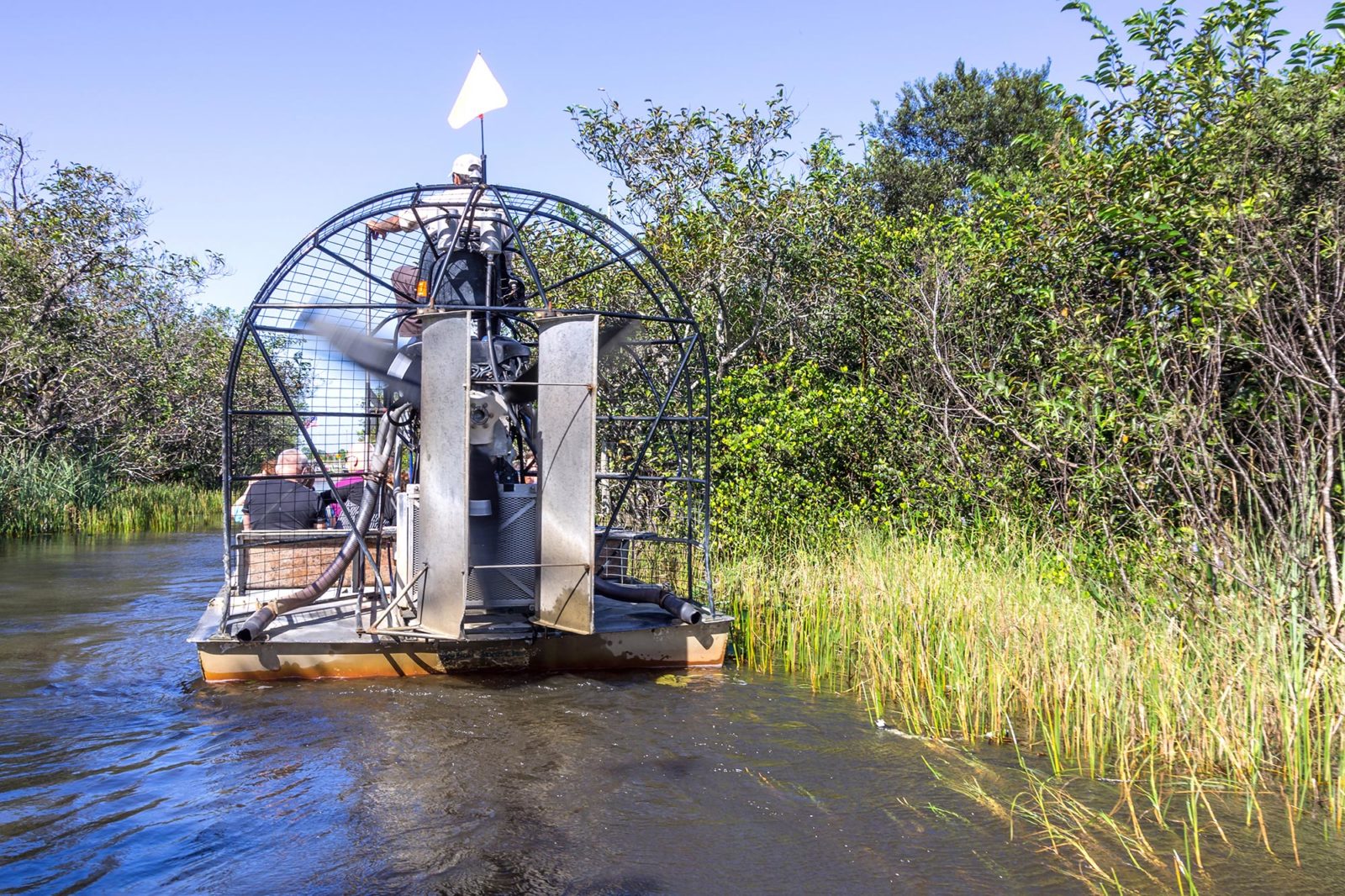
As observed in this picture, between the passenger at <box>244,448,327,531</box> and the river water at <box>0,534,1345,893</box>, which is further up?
the passenger at <box>244,448,327,531</box>

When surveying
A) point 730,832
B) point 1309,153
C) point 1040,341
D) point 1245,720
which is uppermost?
point 1309,153

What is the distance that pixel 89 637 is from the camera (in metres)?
9.28

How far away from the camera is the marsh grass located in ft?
16.2

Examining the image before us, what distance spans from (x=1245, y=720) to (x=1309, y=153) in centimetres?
352

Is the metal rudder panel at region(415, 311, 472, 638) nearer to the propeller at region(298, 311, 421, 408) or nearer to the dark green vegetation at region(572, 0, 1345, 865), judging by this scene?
the propeller at region(298, 311, 421, 408)

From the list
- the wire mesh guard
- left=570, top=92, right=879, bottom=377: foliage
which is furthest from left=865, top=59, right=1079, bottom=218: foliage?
the wire mesh guard

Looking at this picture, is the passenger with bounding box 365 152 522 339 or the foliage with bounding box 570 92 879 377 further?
the foliage with bounding box 570 92 879 377

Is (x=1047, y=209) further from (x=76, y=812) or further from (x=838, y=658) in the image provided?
(x=76, y=812)

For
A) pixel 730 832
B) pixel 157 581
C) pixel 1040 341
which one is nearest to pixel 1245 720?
pixel 730 832

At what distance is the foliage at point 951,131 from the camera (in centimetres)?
2614

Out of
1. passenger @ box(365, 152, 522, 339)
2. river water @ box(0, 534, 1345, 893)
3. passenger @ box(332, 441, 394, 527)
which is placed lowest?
river water @ box(0, 534, 1345, 893)

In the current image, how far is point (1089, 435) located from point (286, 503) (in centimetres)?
704

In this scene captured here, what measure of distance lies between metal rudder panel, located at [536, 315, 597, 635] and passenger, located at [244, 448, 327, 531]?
3.88 m

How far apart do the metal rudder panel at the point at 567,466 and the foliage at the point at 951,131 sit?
61.2 ft
